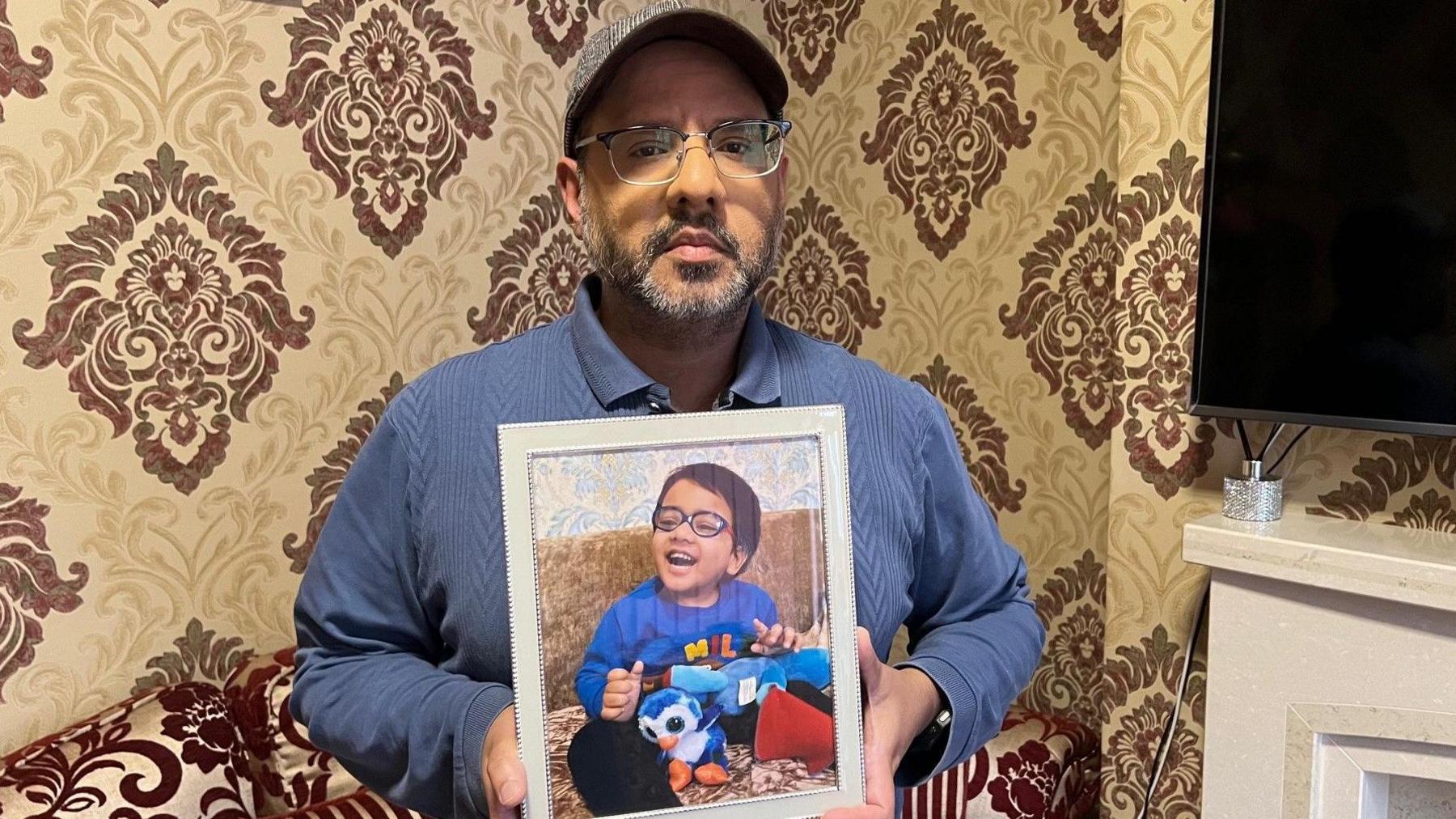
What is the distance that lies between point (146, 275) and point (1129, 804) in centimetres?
171

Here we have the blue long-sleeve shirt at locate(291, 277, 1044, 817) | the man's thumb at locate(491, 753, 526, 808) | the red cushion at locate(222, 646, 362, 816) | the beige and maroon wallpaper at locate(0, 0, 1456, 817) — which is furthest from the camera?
the red cushion at locate(222, 646, 362, 816)

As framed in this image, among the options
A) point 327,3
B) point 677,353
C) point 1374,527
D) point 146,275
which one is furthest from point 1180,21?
point 146,275

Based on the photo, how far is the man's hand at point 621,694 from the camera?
0.81 meters

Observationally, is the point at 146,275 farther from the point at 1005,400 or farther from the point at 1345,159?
the point at 1345,159

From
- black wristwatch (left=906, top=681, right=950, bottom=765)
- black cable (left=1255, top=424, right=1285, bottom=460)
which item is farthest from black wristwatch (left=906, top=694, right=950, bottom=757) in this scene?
black cable (left=1255, top=424, right=1285, bottom=460)

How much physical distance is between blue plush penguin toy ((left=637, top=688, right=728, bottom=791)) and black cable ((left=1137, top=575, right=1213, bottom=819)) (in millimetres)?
1050

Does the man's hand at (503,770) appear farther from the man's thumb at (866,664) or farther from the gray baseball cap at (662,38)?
the gray baseball cap at (662,38)

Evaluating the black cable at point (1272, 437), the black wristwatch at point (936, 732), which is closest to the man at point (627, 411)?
the black wristwatch at point (936, 732)

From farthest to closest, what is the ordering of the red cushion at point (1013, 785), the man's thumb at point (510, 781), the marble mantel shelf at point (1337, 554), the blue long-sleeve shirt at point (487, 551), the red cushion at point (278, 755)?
the red cushion at point (1013, 785) < the red cushion at point (278, 755) < the marble mantel shelf at point (1337, 554) < the blue long-sleeve shirt at point (487, 551) < the man's thumb at point (510, 781)

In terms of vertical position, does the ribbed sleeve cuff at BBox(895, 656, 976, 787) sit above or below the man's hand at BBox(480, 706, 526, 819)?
below

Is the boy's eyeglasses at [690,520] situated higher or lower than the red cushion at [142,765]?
higher

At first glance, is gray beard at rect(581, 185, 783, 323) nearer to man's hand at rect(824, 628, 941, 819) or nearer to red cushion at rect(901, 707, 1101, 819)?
man's hand at rect(824, 628, 941, 819)

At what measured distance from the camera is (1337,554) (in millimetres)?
1413

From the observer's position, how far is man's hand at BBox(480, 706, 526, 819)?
0.77 metres
